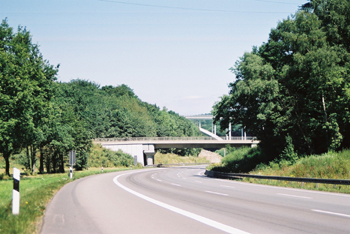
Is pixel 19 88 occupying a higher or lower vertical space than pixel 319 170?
higher

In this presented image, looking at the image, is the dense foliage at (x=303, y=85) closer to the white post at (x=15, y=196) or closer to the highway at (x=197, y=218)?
the highway at (x=197, y=218)

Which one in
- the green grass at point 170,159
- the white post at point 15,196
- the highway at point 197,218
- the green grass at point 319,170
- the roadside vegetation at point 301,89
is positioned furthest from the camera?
the green grass at point 170,159

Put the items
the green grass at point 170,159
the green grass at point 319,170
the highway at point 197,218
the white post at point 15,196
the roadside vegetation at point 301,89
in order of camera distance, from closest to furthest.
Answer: the highway at point 197,218 < the white post at point 15,196 < the green grass at point 319,170 < the roadside vegetation at point 301,89 < the green grass at point 170,159

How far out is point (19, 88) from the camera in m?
30.6

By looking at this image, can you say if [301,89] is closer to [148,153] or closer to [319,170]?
[319,170]

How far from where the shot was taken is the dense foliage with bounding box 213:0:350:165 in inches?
1193

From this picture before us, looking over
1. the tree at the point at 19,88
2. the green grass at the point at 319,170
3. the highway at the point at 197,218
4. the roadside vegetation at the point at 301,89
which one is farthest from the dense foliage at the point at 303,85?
the highway at the point at 197,218

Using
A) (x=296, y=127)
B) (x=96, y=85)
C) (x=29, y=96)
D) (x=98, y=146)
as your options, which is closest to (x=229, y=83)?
(x=296, y=127)

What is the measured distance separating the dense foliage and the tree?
18.4 meters

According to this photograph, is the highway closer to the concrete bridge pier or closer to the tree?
the tree

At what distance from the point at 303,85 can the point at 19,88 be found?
2547cm

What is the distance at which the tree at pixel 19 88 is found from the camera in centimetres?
3067

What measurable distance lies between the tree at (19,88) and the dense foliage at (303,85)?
18.4 m

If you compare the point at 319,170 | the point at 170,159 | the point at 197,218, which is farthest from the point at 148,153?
the point at 197,218
